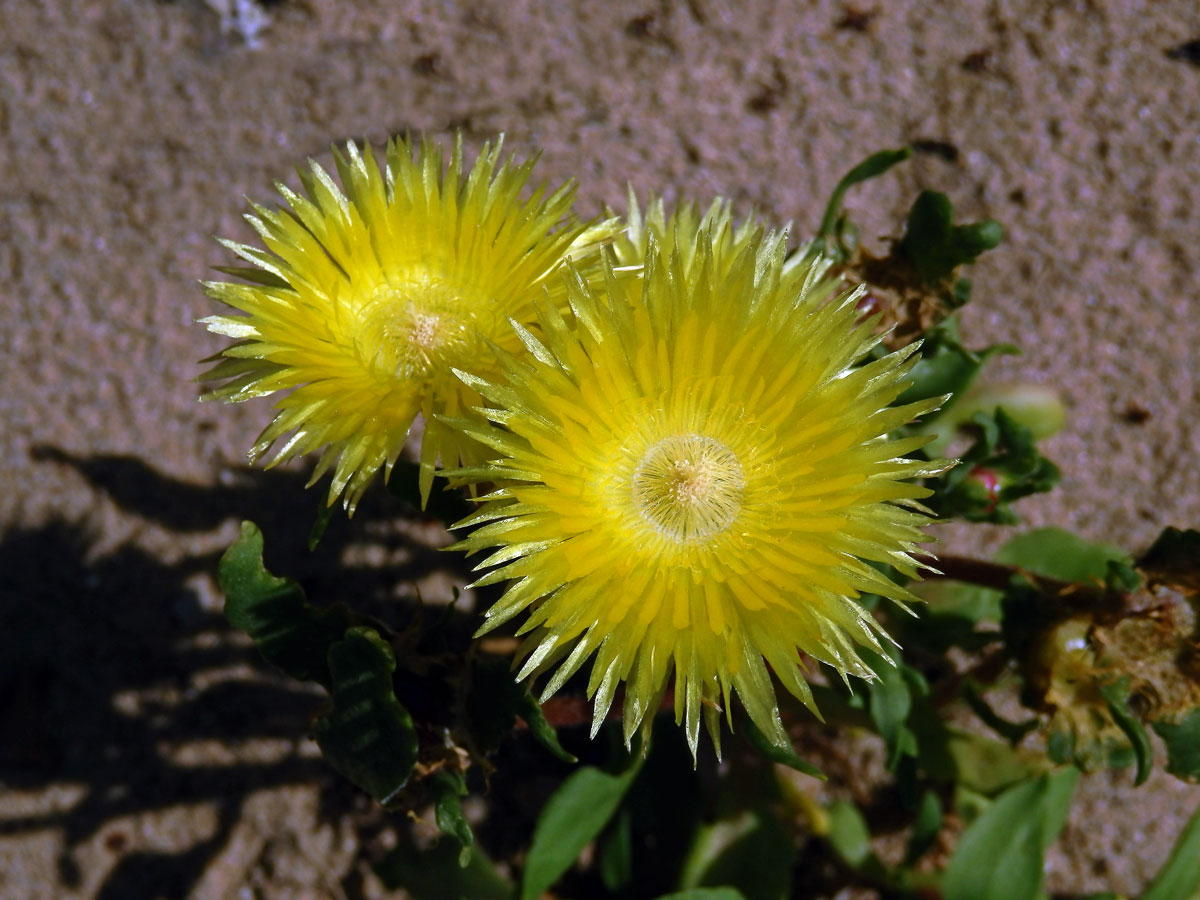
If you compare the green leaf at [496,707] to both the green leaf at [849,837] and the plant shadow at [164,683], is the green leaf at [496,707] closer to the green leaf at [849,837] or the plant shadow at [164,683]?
the plant shadow at [164,683]

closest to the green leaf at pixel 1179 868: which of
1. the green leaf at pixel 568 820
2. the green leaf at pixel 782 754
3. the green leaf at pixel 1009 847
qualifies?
the green leaf at pixel 1009 847

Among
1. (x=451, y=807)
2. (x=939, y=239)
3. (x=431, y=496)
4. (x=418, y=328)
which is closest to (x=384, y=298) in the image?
(x=418, y=328)

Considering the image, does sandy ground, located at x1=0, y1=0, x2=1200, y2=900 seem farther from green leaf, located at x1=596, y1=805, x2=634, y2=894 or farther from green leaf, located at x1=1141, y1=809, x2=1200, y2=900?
green leaf, located at x1=596, y1=805, x2=634, y2=894

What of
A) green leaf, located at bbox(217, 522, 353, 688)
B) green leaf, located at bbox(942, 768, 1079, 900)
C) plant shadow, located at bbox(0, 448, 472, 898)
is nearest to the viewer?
green leaf, located at bbox(217, 522, 353, 688)

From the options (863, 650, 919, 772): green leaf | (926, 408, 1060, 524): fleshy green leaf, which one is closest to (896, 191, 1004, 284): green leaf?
(926, 408, 1060, 524): fleshy green leaf

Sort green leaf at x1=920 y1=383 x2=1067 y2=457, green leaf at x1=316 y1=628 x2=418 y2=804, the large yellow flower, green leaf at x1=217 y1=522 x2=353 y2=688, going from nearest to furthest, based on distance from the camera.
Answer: the large yellow flower → green leaf at x1=316 y1=628 x2=418 y2=804 → green leaf at x1=217 y1=522 x2=353 y2=688 → green leaf at x1=920 y1=383 x2=1067 y2=457

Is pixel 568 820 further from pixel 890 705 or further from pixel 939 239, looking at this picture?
pixel 939 239
